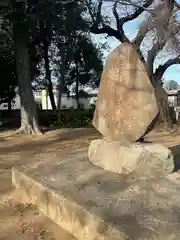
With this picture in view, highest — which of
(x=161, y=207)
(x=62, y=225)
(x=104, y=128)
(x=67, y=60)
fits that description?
(x=67, y=60)

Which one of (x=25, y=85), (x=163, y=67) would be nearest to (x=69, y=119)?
(x=163, y=67)

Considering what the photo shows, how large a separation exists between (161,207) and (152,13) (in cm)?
892

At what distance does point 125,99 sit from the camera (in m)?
5.21

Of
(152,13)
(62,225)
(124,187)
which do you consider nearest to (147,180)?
(124,187)

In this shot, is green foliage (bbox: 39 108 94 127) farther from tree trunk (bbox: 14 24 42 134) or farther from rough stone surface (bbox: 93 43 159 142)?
rough stone surface (bbox: 93 43 159 142)

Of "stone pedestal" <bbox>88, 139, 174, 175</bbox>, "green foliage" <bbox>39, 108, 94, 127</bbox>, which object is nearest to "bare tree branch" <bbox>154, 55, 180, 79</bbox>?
"green foliage" <bbox>39, 108, 94, 127</bbox>

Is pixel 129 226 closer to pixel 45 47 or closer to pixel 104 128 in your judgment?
pixel 104 128

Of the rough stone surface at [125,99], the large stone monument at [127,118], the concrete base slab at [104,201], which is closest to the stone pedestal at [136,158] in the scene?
the large stone monument at [127,118]

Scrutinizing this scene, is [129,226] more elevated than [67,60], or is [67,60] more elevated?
[67,60]

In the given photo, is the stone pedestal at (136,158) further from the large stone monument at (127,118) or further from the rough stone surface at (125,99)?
the rough stone surface at (125,99)

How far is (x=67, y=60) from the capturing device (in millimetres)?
20312

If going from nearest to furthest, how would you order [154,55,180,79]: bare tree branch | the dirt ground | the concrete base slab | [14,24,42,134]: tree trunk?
the concrete base slab
the dirt ground
[14,24,42,134]: tree trunk
[154,55,180,79]: bare tree branch

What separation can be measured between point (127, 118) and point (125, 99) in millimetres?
259

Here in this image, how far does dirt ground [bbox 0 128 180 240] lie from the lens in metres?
4.31
